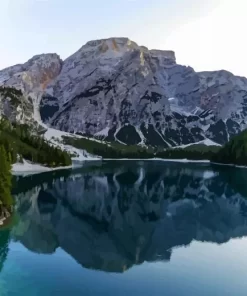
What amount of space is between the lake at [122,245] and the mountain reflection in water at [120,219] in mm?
172

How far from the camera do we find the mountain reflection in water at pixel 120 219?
6203 centimetres

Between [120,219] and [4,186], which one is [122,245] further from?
[4,186]

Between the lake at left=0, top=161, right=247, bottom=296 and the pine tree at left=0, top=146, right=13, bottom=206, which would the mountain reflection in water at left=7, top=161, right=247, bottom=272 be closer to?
the lake at left=0, top=161, right=247, bottom=296

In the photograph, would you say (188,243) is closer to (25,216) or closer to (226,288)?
(226,288)

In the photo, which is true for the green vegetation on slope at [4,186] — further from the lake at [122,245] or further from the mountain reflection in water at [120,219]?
the mountain reflection in water at [120,219]

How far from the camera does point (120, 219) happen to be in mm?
89438

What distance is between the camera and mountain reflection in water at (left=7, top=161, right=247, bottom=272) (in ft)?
204

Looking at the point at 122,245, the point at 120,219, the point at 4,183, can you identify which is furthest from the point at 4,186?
the point at 120,219

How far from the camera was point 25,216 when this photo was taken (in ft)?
279

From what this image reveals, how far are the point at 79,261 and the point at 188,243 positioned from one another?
22176 mm

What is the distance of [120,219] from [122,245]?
24.2 m

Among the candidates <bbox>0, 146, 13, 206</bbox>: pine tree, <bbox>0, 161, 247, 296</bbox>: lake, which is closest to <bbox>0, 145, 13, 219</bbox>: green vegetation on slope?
<bbox>0, 146, 13, 206</bbox>: pine tree

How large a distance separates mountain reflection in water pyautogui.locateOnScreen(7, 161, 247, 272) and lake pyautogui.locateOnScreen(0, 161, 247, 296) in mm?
172

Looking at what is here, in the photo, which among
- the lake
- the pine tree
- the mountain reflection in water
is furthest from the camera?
the pine tree
